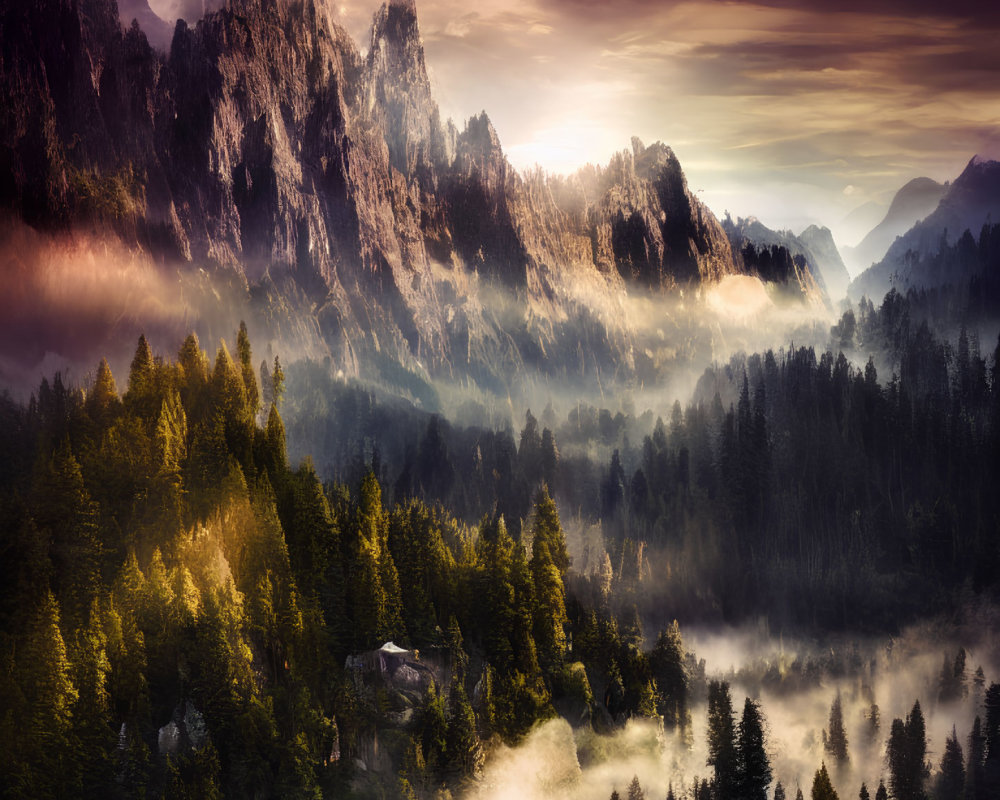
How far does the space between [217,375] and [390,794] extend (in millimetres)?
56252

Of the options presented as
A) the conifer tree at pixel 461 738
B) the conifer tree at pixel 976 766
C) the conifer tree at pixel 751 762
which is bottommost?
the conifer tree at pixel 976 766

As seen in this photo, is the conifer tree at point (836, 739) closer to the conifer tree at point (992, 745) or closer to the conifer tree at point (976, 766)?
the conifer tree at point (976, 766)

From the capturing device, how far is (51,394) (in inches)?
5487

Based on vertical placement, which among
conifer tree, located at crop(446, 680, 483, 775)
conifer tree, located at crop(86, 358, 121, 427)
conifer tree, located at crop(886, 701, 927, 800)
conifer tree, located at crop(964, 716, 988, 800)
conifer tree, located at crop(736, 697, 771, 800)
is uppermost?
conifer tree, located at crop(86, 358, 121, 427)

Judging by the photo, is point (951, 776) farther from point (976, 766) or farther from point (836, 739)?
point (836, 739)

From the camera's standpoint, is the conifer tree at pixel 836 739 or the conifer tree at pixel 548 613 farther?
the conifer tree at pixel 836 739

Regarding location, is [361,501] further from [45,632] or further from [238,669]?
[45,632]

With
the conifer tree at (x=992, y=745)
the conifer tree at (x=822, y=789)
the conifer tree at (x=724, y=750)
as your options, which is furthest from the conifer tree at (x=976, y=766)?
the conifer tree at (x=822, y=789)

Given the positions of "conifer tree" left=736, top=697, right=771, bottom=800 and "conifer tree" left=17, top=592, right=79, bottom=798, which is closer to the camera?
"conifer tree" left=17, top=592, right=79, bottom=798

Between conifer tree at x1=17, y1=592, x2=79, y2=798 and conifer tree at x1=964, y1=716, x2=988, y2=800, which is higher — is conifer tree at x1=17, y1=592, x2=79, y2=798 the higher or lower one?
the higher one

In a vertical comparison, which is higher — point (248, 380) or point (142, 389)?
point (248, 380)

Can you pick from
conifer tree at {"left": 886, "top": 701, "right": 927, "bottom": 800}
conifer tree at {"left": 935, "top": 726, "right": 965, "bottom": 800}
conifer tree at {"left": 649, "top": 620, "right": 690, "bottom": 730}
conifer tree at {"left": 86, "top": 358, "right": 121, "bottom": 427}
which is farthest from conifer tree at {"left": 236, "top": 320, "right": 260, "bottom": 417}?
conifer tree at {"left": 935, "top": 726, "right": 965, "bottom": 800}

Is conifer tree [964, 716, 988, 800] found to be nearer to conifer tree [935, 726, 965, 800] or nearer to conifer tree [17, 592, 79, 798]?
conifer tree [935, 726, 965, 800]

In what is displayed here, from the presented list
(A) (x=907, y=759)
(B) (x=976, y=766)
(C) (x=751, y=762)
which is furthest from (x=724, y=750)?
(B) (x=976, y=766)
